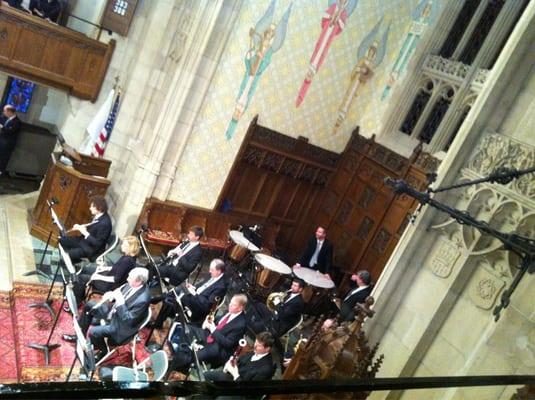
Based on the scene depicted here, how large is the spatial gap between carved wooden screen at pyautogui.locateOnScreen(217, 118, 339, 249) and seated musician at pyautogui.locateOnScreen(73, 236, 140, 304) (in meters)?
3.38

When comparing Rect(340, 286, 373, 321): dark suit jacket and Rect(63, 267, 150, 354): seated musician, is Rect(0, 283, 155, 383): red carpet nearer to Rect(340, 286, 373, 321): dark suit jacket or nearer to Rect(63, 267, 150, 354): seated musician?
Rect(63, 267, 150, 354): seated musician

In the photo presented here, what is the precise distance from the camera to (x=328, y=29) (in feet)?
27.7

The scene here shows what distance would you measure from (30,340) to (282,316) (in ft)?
10.7

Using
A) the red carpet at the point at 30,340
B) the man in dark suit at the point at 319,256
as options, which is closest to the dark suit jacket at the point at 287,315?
the red carpet at the point at 30,340

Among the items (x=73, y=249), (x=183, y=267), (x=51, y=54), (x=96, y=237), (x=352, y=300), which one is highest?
(x=51, y=54)

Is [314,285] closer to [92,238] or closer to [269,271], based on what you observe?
[269,271]

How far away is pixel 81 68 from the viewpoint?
8.45 metres

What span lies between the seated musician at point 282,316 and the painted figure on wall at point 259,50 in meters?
3.42

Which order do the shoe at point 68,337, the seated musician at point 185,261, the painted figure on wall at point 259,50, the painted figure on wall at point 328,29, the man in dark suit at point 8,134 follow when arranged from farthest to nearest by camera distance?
the man in dark suit at point 8,134 < the painted figure on wall at point 328,29 < the painted figure on wall at point 259,50 < the seated musician at point 185,261 < the shoe at point 68,337

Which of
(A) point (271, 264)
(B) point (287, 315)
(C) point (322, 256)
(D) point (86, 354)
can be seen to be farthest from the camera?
(C) point (322, 256)

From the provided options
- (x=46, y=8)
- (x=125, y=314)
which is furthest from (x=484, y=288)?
(x=46, y=8)

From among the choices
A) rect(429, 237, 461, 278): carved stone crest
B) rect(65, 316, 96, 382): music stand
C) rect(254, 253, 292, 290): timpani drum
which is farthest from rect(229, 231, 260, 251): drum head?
rect(65, 316, 96, 382): music stand

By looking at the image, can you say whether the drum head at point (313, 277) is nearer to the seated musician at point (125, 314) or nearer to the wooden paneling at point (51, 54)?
the seated musician at point (125, 314)

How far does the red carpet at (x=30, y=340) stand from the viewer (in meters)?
4.73
